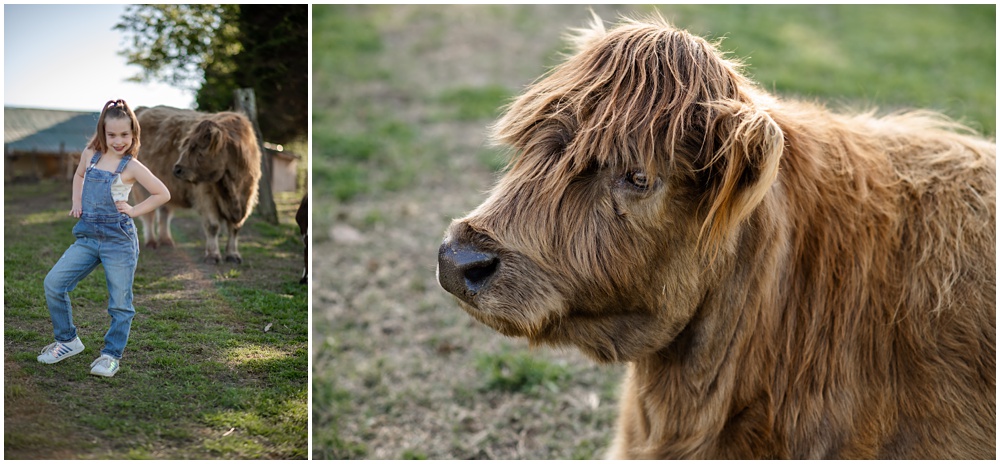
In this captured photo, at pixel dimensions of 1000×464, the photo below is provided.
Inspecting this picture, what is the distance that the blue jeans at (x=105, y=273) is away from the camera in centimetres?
250

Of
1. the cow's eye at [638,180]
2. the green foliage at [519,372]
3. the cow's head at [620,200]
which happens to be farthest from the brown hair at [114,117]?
the green foliage at [519,372]

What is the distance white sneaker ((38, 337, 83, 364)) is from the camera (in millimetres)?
2471

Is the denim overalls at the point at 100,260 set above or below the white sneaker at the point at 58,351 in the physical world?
above

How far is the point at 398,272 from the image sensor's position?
5.82 metres

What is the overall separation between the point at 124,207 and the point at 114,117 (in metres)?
0.31

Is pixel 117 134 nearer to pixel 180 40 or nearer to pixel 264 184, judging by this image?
pixel 180 40

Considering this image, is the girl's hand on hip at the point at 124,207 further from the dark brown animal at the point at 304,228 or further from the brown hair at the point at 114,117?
the dark brown animal at the point at 304,228

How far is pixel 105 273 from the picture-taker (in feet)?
8.43

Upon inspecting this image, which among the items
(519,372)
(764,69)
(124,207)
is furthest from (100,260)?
(764,69)

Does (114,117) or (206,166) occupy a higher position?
(114,117)

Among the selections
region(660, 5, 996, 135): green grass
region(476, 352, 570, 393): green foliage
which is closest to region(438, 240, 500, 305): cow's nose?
region(476, 352, 570, 393): green foliage

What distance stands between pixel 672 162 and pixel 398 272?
372cm

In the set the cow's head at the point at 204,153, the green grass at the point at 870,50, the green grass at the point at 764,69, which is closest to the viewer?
the cow's head at the point at 204,153

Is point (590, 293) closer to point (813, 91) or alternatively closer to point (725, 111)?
point (725, 111)
